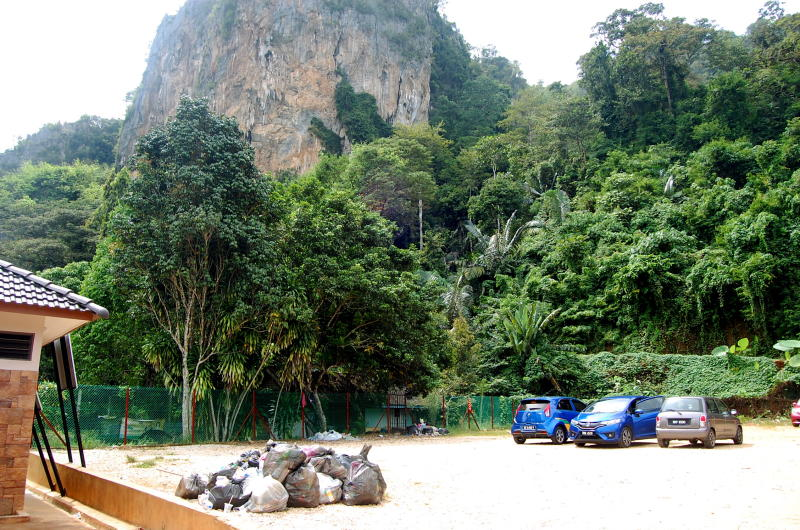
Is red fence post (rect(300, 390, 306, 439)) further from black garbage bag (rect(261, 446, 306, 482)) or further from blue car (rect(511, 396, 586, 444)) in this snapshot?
black garbage bag (rect(261, 446, 306, 482))

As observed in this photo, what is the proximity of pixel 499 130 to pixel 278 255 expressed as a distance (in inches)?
1932

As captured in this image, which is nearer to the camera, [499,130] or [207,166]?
[207,166]

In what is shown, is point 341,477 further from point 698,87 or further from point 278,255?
point 698,87

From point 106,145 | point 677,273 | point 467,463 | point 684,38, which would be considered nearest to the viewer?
point 467,463

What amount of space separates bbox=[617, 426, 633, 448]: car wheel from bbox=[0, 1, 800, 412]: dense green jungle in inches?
292

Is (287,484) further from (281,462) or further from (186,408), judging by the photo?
(186,408)

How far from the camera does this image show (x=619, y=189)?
4094 centimetres

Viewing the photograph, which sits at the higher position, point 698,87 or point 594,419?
point 698,87

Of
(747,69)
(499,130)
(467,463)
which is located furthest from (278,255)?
(499,130)

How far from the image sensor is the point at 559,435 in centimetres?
1789

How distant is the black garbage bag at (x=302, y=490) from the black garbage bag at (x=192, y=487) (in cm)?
105

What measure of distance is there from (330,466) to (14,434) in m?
4.02

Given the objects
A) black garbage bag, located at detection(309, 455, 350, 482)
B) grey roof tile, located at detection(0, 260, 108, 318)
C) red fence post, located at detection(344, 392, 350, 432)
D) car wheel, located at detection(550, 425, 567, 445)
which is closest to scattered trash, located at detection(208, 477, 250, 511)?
black garbage bag, located at detection(309, 455, 350, 482)

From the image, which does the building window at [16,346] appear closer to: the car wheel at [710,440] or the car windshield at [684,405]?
the car windshield at [684,405]
